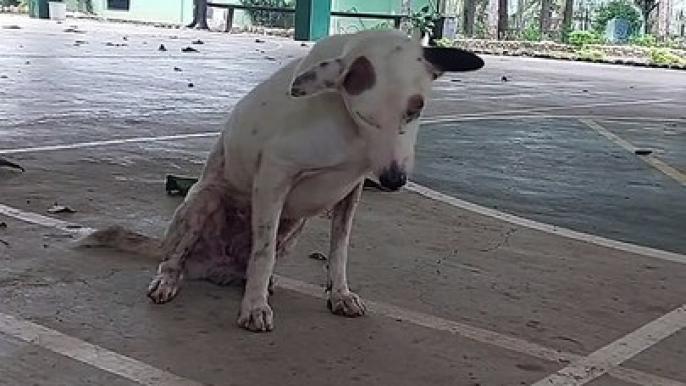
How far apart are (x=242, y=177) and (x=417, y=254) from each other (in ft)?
4.10

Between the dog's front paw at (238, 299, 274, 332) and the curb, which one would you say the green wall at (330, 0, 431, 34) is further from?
the dog's front paw at (238, 299, 274, 332)

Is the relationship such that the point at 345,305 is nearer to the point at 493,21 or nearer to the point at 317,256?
the point at 317,256

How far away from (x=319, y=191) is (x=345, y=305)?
1.50 feet

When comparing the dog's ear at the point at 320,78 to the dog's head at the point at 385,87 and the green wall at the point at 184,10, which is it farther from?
the green wall at the point at 184,10

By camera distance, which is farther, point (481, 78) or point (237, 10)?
point (237, 10)

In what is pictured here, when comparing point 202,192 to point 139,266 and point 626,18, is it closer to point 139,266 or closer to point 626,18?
point 139,266

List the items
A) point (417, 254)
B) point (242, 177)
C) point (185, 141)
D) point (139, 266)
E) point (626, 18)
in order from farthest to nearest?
point (626, 18)
point (185, 141)
point (417, 254)
point (139, 266)
point (242, 177)

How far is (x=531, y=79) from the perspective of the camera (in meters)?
18.8

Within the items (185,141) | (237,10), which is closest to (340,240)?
(185,141)

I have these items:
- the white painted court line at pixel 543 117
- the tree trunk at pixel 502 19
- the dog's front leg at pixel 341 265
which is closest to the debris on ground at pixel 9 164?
the dog's front leg at pixel 341 265

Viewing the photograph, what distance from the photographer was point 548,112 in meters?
12.3

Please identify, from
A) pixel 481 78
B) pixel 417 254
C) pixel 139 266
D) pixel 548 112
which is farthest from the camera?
pixel 481 78

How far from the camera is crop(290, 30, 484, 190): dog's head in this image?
3.00m

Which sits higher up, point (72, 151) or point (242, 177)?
point (242, 177)
